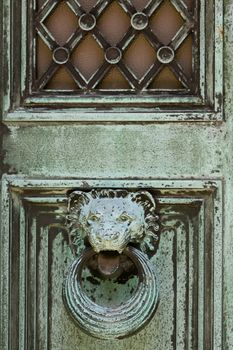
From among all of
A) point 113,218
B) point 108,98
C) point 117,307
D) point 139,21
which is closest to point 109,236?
point 113,218

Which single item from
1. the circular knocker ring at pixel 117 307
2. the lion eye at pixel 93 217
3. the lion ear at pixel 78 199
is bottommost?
the circular knocker ring at pixel 117 307

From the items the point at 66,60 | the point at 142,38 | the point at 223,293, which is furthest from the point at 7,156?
the point at 223,293

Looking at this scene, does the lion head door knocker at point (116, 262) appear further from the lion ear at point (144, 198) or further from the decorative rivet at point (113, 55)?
the decorative rivet at point (113, 55)

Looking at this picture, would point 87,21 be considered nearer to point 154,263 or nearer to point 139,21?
point 139,21

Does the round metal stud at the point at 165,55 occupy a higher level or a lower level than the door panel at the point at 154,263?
higher

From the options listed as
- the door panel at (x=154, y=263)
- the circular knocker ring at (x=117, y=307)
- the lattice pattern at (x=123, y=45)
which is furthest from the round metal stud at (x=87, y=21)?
the circular knocker ring at (x=117, y=307)

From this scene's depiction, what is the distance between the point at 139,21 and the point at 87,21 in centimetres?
9

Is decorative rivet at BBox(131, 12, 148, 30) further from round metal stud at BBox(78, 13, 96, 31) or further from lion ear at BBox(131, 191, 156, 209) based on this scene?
lion ear at BBox(131, 191, 156, 209)

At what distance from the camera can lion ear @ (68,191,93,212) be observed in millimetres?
1576

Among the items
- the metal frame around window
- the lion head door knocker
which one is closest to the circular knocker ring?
the lion head door knocker

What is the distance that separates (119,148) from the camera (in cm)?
159

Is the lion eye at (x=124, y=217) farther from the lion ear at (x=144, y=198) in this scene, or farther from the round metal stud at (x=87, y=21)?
the round metal stud at (x=87, y=21)

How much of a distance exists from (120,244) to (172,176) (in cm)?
16

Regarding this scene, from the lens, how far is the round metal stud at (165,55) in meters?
1.58
